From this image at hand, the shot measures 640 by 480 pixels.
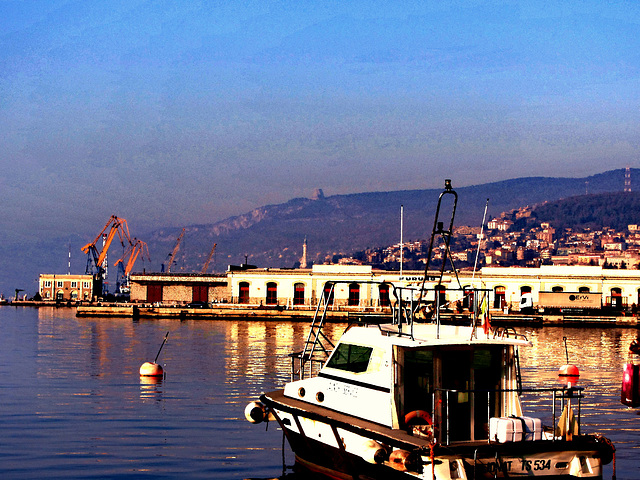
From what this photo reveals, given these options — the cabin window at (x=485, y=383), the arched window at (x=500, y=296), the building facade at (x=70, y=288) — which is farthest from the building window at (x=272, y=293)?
the cabin window at (x=485, y=383)

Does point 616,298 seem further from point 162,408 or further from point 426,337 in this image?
point 426,337

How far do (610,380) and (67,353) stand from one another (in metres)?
33.3

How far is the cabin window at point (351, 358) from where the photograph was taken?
17.8 m

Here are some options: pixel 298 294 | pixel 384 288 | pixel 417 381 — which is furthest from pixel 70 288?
pixel 417 381

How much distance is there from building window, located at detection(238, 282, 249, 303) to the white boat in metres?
95.8

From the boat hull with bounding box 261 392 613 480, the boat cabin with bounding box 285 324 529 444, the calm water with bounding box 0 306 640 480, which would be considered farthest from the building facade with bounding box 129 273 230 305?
the boat cabin with bounding box 285 324 529 444

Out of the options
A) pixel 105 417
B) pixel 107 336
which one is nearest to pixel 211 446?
pixel 105 417

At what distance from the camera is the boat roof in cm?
1614

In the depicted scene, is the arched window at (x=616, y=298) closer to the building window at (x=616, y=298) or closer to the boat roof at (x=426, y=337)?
the building window at (x=616, y=298)

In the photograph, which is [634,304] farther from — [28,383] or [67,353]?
[28,383]

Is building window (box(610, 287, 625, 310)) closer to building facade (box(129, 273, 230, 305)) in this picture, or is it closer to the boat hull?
building facade (box(129, 273, 230, 305))

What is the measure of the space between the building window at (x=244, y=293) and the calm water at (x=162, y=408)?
5452cm

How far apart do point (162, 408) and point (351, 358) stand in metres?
13.1

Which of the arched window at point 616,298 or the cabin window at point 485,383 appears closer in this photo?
the cabin window at point 485,383
